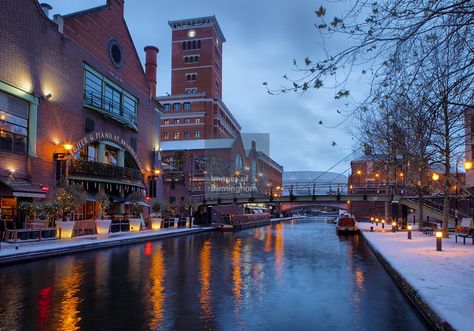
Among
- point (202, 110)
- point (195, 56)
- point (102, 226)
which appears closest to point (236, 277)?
point (102, 226)

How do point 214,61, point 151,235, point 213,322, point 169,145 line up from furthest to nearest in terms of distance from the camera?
1. point 214,61
2. point 169,145
3. point 151,235
4. point 213,322

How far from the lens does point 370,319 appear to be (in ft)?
28.5

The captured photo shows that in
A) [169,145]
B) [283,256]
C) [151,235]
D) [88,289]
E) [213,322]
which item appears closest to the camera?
[213,322]

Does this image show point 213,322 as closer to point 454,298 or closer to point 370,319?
point 370,319

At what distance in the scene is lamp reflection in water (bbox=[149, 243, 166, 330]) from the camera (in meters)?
8.55

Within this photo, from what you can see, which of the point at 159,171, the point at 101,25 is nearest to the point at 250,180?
the point at 159,171

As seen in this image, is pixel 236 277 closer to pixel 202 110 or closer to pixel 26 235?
pixel 26 235

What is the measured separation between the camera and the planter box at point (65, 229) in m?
25.1

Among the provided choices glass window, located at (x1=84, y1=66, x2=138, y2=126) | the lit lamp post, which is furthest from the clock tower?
the lit lamp post

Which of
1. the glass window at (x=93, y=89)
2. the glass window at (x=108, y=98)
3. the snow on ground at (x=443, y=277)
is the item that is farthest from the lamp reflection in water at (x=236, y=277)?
the glass window at (x=108, y=98)

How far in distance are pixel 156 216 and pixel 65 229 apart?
1522 cm

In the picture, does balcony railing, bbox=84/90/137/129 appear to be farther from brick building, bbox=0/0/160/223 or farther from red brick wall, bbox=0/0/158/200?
red brick wall, bbox=0/0/158/200

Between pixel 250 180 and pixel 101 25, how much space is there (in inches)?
2816

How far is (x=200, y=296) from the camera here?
1076 centimetres
